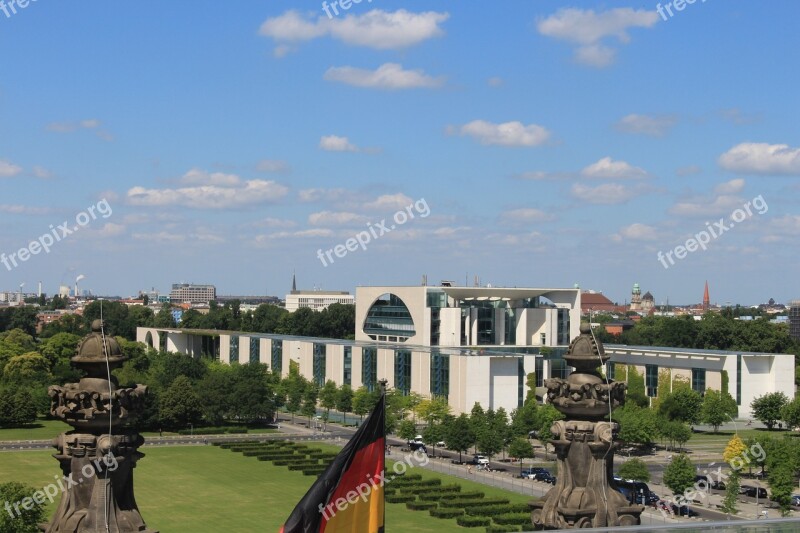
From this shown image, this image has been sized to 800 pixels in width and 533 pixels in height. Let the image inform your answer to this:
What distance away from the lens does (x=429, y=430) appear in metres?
77.4

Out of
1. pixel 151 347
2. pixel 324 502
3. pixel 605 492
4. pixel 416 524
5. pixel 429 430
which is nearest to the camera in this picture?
pixel 324 502

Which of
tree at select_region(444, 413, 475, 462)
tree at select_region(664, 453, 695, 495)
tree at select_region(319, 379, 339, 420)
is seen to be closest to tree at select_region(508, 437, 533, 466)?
tree at select_region(444, 413, 475, 462)

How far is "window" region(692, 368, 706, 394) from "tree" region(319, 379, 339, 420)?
32.0 m

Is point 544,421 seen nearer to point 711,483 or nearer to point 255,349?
point 711,483

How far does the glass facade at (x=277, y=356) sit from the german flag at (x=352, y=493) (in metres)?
109

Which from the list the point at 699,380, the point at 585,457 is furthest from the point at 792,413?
the point at 585,457

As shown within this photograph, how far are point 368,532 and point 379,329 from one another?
10183 centimetres

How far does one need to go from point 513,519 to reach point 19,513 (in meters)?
22.8

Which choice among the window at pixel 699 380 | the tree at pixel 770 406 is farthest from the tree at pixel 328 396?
the tree at pixel 770 406

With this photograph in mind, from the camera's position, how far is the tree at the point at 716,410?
8912 cm

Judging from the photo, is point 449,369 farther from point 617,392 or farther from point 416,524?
point 617,392

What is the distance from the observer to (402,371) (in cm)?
9975

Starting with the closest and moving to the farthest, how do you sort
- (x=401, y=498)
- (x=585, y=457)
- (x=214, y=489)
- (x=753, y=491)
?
1. (x=585, y=457)
2. (x=401, y=498)
3. (x=214, y=489)
4. (x=753, y=491)

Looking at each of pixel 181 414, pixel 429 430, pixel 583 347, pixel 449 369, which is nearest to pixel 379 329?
pixel 449 369
